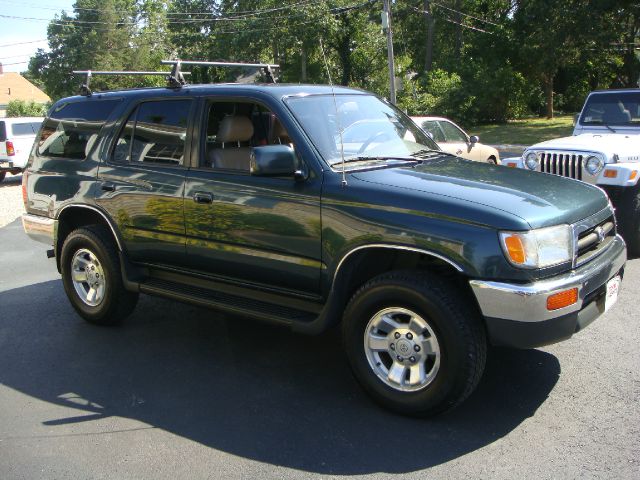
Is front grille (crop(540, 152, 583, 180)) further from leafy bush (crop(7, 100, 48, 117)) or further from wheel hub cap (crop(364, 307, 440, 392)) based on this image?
leafy bush (crop(7, 100, 48, 117))

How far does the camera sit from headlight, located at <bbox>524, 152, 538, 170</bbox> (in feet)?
25.7

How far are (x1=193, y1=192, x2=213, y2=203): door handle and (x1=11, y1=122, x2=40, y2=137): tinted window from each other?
17.4 metres

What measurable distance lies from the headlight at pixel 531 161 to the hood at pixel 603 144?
11 centimetres

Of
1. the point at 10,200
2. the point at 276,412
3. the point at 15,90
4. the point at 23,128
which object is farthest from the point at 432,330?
the point at 15,90

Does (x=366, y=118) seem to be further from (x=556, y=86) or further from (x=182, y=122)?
(x=556, y=86)

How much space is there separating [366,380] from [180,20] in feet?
174

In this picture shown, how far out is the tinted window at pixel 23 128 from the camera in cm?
1966

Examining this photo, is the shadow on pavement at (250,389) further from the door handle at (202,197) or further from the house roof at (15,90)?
the house roof at (15,90)

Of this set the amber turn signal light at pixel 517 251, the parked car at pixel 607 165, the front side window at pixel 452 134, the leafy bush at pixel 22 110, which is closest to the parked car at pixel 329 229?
the amber turn signal light at pixel 517 251

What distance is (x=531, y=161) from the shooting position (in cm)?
788

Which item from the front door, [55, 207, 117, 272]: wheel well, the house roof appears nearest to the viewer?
the front door

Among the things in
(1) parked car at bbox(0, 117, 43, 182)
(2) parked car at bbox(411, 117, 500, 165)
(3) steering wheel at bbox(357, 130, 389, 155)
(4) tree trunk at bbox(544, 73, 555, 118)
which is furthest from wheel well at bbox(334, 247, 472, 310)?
(4) tree trunk at bbox(544, 73, 555, 118)

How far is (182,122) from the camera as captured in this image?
16.1ft

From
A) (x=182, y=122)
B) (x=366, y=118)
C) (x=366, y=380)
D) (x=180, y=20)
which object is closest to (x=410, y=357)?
(x=366, y=380)
